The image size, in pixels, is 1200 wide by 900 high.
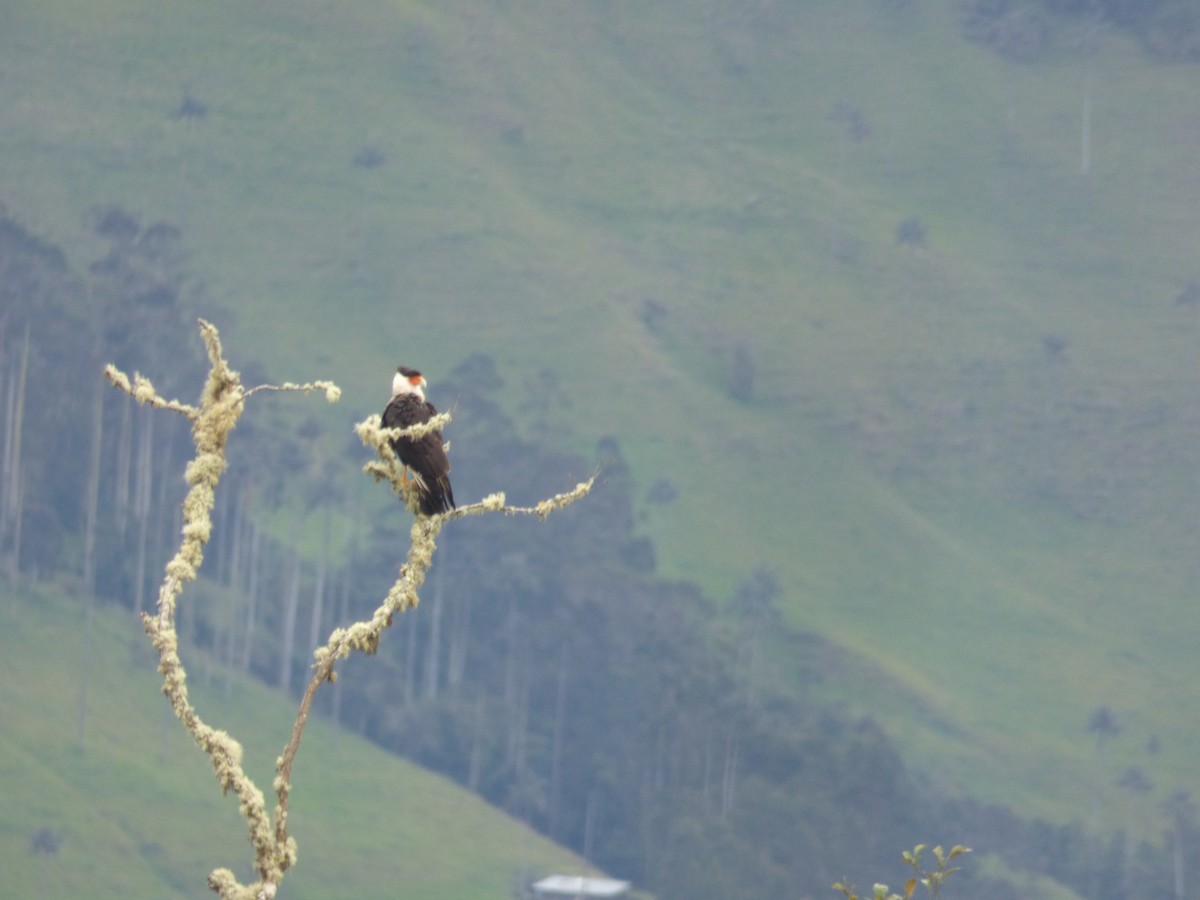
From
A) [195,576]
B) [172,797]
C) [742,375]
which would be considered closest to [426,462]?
[195,576]

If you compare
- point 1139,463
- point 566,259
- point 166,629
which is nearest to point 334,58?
point 566,259

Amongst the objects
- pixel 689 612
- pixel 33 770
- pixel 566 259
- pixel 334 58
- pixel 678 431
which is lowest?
pixel 33 770

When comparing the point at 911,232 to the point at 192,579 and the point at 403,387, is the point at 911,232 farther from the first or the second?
the point at 192,579

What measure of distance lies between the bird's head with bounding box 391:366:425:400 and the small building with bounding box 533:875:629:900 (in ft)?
257

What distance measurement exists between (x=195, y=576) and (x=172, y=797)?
8388 cm

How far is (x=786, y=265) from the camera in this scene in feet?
453

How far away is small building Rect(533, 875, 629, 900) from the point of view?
92062mm

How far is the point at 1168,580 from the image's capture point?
383ft

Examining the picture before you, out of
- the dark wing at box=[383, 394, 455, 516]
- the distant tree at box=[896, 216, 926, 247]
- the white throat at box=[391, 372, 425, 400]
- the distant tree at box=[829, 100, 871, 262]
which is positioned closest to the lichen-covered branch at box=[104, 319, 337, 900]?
the dark wing at box=[383, 394, 455, 516]

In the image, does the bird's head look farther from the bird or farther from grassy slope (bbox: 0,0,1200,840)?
grassy slope (bbox: 0,0,1200,840)

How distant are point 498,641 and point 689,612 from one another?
13.5m

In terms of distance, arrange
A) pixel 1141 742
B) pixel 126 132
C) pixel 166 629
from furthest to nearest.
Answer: pixel 126 132, pixel 1141 742, pixel 166 629

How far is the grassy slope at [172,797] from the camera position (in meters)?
Answer: 85.8

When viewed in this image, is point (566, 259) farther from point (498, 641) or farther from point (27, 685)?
point (27, 685)
